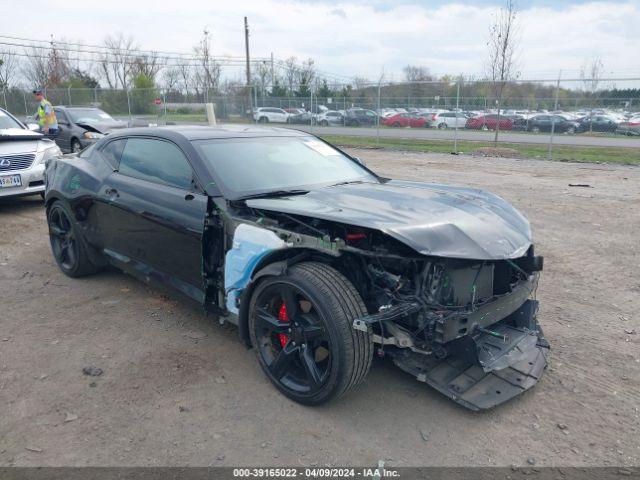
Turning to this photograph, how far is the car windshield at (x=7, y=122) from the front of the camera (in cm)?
883

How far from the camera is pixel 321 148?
452 cm

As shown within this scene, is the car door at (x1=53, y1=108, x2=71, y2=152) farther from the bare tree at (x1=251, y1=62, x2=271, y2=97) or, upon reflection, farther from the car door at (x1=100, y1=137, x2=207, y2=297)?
the bare tree at (x1=251, y1=62, x2=271, y2=97)

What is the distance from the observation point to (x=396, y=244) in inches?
111

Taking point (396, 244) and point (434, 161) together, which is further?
point (434, 161)

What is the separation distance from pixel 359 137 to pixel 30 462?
853 inches

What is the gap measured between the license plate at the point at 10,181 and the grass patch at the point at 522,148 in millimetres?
13128

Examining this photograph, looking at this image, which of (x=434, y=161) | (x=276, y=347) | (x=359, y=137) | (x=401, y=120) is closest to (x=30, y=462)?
(x=276, y=347)

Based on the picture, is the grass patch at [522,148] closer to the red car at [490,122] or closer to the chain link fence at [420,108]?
the chain link fence at [420,108]

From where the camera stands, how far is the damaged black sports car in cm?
275

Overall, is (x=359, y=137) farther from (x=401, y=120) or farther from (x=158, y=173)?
(x=158, y=173)

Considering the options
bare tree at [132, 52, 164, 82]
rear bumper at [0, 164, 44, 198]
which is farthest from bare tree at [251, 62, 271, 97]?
rear bumper at [0, 164, 44, 198]

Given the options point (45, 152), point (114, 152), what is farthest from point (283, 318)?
point (45, 152)

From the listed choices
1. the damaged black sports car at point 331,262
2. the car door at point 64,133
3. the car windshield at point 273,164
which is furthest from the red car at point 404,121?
the damaged black sports car at point 331,262

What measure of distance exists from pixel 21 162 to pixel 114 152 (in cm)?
408
